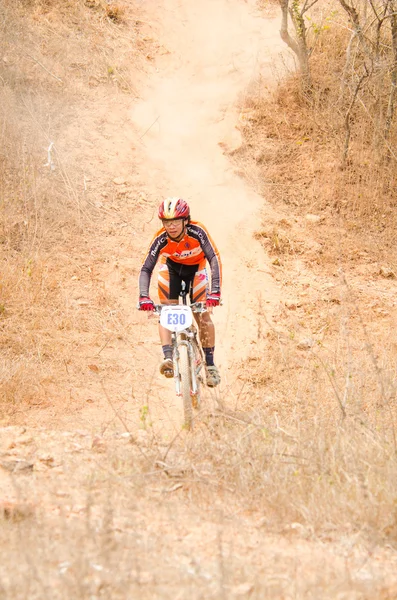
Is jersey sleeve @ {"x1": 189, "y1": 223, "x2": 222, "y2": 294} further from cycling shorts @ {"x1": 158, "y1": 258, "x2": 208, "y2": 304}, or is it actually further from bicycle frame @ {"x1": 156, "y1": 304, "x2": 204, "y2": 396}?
bicycle frame @ {"x1": 156, "y1": 304, "x2": 204, "y2": 396}

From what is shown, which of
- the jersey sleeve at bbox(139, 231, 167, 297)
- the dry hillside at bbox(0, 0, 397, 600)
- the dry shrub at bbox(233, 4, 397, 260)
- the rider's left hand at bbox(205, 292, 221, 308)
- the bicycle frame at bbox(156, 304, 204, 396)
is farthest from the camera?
the dry shrub at bbox(233, 4, 397, 260)

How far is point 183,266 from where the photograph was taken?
6.12 metres

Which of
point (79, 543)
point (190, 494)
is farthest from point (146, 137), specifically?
point (79, 543)

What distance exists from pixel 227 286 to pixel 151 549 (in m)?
5.93

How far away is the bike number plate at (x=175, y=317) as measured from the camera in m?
5.31

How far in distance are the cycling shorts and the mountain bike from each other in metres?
0.42

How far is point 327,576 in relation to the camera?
302 cm

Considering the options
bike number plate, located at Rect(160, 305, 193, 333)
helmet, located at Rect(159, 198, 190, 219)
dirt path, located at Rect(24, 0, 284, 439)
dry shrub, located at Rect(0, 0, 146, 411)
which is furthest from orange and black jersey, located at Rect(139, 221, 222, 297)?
dry shrub, located at Rect(0, 0, 146, 411)

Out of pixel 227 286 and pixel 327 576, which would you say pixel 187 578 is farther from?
pixel 227 286

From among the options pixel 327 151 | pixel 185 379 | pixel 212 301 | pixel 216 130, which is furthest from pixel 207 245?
pixel 216 130

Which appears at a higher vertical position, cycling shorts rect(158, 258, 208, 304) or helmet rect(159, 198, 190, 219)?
helmet rect(159, 198, 190, 219)

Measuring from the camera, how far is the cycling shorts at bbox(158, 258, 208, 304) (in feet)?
19.9

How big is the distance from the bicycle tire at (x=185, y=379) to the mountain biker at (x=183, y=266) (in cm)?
20

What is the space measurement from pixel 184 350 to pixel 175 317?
0.94 feet
